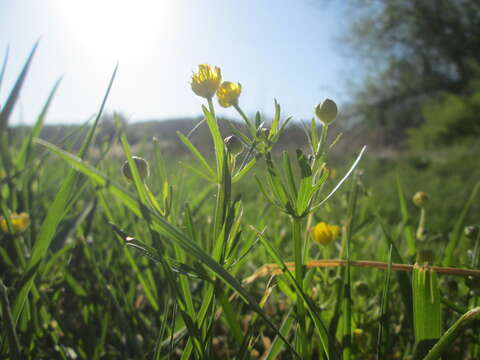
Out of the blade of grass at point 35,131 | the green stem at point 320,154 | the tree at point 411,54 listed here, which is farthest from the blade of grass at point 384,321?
the tree at point 411,54

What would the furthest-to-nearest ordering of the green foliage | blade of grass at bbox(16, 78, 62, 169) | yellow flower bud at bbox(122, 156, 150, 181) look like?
the green foliage → blade of grass at bbox(16, 78, 62, 169) → yellow flower bud at bbox(122, 156, 150, 181)

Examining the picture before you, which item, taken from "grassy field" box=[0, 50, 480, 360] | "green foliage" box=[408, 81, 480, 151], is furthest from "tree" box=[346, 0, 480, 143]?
"grassy field" box=[0, 50, 480, 360]

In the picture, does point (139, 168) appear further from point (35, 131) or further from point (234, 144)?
point (35, 131)

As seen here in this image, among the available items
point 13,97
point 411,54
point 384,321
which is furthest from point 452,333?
point 411,54

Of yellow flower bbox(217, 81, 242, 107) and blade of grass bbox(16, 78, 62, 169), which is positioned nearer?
yellow flower bbox(217, 81, 242, 107)

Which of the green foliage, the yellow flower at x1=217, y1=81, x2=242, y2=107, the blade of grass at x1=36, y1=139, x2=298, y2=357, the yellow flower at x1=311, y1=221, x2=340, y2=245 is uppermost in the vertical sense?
the green foliage

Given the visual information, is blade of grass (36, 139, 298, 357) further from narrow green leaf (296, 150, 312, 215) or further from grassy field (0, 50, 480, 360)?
narrow green leaf (296, 150, 312, 215)

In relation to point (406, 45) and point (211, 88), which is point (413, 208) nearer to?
point (211, 88)
